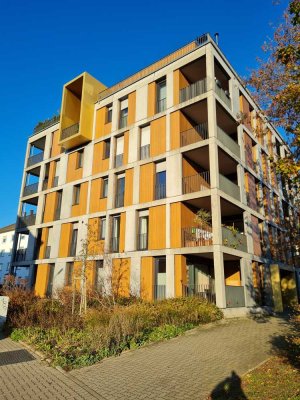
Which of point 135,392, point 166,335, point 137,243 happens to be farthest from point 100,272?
point 135,392

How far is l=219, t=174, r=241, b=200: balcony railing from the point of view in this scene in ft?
58.4

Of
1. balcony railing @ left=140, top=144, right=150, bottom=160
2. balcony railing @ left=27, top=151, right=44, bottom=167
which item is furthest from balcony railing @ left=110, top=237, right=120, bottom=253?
balcony railing @ left=27, top=151, right=44, bottom=167

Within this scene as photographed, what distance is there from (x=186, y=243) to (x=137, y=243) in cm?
350

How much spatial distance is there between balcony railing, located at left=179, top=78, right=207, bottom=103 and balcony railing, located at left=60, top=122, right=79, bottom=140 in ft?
31.6

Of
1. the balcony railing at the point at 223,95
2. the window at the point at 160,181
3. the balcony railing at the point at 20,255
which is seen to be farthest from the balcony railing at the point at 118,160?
the balcony railing at the point at 20,255

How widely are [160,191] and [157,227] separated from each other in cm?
240

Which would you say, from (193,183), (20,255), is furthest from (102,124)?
(20,255)

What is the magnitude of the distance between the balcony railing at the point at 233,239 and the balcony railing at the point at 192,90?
8752 mm

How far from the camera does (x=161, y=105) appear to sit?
21531 millimetres

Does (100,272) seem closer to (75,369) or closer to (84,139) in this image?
(84,139)

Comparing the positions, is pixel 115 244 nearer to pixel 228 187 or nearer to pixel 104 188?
pixel 104 188

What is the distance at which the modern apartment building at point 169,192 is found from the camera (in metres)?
17.7

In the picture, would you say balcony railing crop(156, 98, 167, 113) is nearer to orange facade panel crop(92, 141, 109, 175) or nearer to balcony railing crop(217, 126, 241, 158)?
balcony railing crop(217, 126, 241, 158)

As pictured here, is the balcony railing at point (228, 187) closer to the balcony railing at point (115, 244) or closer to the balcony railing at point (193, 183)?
the balcony railing at point (193, 183)
